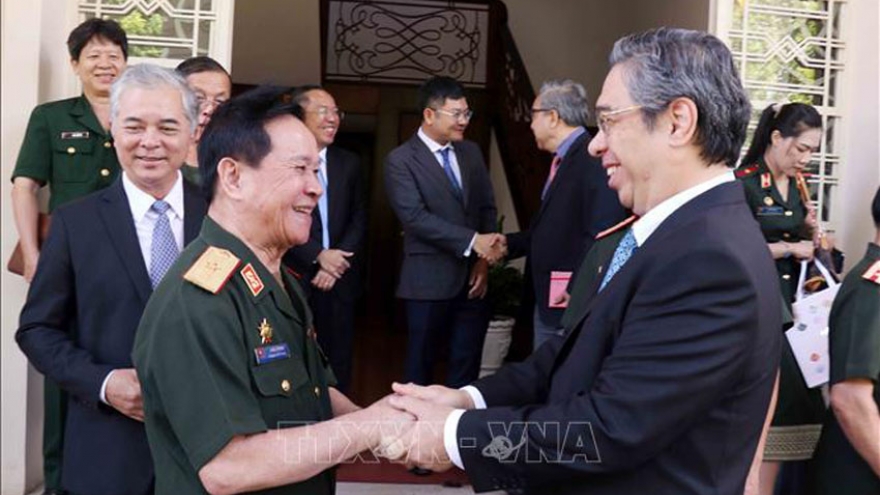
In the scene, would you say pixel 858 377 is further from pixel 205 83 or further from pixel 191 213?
pixel 205 83

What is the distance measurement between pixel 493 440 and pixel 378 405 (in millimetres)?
310

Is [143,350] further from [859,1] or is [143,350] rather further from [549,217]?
[859,1]

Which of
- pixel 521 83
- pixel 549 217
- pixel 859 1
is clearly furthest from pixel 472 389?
pixel 521 83

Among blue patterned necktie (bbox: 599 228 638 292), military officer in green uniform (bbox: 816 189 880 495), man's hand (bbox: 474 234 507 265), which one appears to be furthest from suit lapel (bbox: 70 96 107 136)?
military officer in green uniform (bbox: 816 189 880 495)

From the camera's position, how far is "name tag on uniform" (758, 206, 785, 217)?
11.7ft

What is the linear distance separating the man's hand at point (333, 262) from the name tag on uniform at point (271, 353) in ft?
7.46

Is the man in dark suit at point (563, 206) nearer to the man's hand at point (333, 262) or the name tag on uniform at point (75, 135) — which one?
the man's hand at point (333, 262)

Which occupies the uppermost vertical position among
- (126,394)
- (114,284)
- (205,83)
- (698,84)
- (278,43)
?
(278,43)

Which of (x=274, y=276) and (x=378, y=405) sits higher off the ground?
(x=274, y=276)

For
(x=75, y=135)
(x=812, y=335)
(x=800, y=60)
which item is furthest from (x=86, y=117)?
(x=800, y=60)

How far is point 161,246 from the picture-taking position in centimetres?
205

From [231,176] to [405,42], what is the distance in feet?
22.6

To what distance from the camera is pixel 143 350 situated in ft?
5.06

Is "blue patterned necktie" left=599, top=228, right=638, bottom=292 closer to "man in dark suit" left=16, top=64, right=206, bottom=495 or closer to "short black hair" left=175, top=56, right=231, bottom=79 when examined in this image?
"man in dark suit" left=16, top=64, right=206, bottom=495
